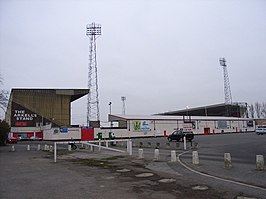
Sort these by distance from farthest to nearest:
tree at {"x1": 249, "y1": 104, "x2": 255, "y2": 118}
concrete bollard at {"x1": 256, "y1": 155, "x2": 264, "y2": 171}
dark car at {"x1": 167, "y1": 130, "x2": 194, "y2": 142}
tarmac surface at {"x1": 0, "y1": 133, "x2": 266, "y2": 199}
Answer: tree at {"x1": 249, "y1": 104, "x2": 255, "y2": 118}, dark car at {"x1": 167, "y1": 130, "x2": 194, "y2": 142}, concrete bollard at {"x1": 256, "y1": 155, "x2": 264, "y2": 171}, tarmac surface at {"x1": 0, "y1": 133, "x2": 266, "y2": 199}

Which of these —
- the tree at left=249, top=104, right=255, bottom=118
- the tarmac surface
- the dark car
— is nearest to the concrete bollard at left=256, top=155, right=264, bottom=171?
the tarmac surface

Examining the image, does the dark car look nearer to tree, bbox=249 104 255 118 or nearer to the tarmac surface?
the tarmac surface

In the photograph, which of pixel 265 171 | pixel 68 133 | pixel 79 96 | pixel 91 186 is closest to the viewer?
pixel 91 186

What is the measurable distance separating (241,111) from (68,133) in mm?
70323

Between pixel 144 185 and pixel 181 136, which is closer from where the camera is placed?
pixel 144 185

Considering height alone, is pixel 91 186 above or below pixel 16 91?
below

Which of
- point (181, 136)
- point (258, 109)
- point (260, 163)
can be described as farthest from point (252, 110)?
point (260, 163)

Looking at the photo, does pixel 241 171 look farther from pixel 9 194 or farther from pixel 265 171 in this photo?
pixel 9 194

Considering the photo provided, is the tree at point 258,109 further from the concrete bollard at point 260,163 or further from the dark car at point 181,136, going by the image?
the concrete bollard at point 260,163

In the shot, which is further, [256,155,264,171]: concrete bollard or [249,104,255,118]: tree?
[249,104,255,118]: tree

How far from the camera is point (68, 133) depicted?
185 ft

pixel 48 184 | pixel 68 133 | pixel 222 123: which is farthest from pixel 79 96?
pixel 48 184

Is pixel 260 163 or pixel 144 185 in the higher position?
pixel 260 163

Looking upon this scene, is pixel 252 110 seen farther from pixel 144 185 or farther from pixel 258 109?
pixel 144 185
